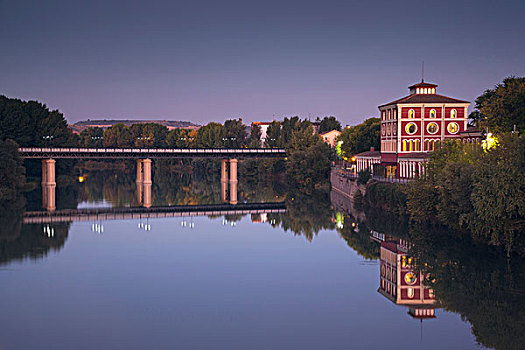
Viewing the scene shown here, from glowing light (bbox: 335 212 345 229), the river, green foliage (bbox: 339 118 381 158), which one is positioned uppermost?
green foliage (bbox: 339 118 381 158)

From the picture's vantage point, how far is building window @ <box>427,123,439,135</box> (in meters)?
70.7

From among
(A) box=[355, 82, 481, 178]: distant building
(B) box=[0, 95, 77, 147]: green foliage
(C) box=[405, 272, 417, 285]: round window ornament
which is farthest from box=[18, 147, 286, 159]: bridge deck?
(C) box=[405, 272, 417, 285]: round window ornament

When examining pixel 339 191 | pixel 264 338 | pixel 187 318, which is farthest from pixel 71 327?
pixel 339 191

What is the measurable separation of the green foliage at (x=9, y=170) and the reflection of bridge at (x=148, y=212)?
1510 cm

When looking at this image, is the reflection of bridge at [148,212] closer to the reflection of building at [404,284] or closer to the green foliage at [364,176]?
the green foliage at [364,176]

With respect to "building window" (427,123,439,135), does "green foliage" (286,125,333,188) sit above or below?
below

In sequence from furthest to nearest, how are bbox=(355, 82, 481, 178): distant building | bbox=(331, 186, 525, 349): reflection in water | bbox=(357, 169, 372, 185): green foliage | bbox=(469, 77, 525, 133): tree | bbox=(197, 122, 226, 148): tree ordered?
bbox=(197, 122, 226, 148): tree
bbox=(355, 82, 481, 178): distant building
bbox=(357, 169, 372, 185): green foliage
bbox=(469, 77, 525, 133): tree
bbox=(331, 186, 525, 349): reflection in water

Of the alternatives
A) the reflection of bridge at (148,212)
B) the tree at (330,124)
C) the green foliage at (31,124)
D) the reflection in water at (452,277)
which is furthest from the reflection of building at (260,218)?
the tree at (330,124)

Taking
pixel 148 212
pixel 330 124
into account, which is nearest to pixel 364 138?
pixel 148 212

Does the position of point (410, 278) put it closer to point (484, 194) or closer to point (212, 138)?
point (484, 194)

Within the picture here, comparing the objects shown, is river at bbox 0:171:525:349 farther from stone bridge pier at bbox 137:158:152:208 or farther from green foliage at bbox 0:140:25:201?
green foliage at bbox 0:140:25:201

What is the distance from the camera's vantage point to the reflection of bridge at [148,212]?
188 ft

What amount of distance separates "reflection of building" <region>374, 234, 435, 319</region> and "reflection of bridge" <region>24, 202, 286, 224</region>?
2646 cm

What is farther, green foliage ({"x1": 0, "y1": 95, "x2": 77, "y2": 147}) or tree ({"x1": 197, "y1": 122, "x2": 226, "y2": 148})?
tree ({"x1": 197, "y1": 122, "x2": 226, "y2": 148})
